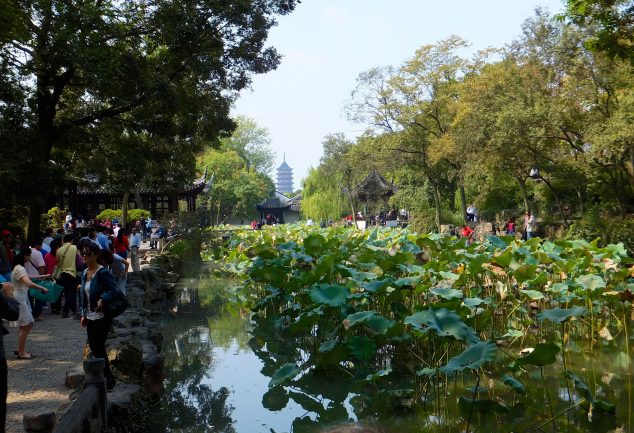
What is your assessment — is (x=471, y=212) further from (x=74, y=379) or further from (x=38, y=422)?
(x=38, y=422)

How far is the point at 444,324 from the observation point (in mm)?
5453

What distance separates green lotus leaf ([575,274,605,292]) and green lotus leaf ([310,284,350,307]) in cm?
327

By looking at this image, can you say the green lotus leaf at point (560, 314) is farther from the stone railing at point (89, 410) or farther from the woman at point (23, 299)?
the woman at point (23, 299)

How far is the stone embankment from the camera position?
492 centimetres

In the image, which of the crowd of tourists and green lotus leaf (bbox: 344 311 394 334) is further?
green lotus leaf (bbox: 344 311 394 334)

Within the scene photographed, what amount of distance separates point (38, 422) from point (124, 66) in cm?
779

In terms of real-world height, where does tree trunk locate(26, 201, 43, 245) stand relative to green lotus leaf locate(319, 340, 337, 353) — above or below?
above

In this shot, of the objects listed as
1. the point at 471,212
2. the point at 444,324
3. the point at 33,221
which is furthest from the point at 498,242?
the point at 471,212

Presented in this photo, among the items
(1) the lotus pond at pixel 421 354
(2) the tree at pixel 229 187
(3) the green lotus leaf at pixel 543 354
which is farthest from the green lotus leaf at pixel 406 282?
(2) the tree at pixel 229 187

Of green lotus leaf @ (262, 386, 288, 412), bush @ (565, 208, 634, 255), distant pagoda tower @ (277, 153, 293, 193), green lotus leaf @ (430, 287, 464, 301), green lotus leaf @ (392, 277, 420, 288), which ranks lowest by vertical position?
green lotus leaf @ (262, 386, 288, 412)

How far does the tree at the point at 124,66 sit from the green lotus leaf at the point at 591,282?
24.0 ft

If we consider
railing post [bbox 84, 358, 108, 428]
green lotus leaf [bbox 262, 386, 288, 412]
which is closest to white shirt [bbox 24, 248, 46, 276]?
green lotus leaf [bbox 262, 386, 288, 412]

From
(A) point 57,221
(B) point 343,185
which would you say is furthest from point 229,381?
(B) point 343,185

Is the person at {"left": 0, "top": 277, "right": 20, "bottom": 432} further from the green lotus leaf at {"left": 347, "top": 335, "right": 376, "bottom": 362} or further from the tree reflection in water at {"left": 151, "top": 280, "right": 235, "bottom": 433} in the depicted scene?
the green lotus leaf at {"left": 347, "top": 335, "right": 376, "bottom": 362}
